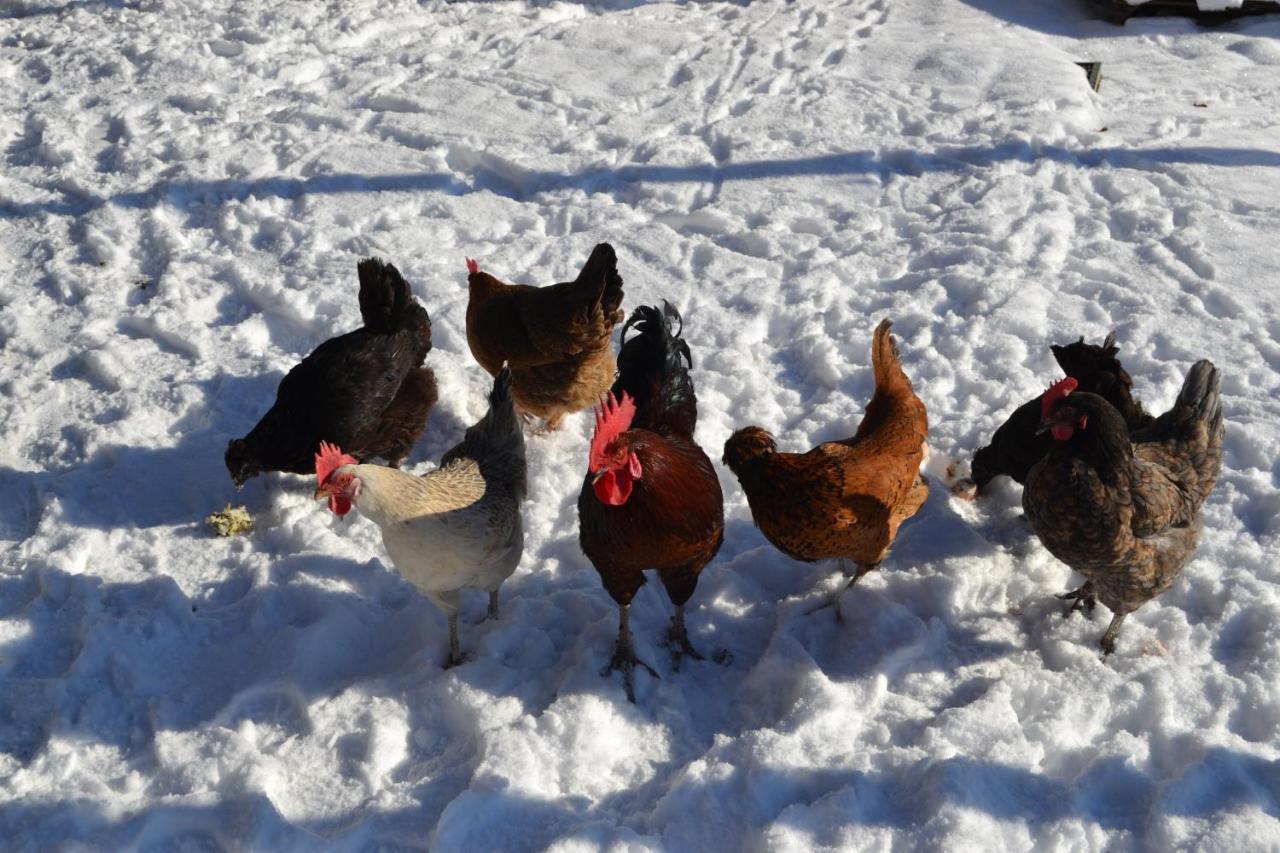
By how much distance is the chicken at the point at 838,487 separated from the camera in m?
3.38

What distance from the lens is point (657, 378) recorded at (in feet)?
12.8

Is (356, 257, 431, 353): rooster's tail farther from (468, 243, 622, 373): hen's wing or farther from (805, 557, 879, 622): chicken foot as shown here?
(805, 557, 879, 622): chicken foot

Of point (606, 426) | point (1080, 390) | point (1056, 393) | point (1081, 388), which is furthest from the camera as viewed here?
point (1081, 388)

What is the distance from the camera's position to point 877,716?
3336mm

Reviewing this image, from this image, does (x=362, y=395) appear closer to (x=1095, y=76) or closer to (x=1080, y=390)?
(x=1080, y=390)

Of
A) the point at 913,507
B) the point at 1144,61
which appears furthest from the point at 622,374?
the point at 1144,61

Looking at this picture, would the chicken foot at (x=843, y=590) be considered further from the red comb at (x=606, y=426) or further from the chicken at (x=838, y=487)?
the red comb at (x=606, y=426)

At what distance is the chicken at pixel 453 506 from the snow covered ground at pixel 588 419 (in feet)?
1.21

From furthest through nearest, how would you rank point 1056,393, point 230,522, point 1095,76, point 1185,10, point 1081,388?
point 1185,10
point 1095,76
point 230,522
point 1081,388
point 1056,393

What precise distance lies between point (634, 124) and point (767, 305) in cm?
236

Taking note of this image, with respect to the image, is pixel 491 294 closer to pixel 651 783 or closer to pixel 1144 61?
pixel 651 783

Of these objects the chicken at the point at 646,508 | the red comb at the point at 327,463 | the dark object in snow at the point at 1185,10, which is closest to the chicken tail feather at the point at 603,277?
the chicken at the point at 646,508

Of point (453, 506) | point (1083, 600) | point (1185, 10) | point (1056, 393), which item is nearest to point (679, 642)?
point (453, 506)

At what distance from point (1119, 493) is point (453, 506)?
2395 millimetres
